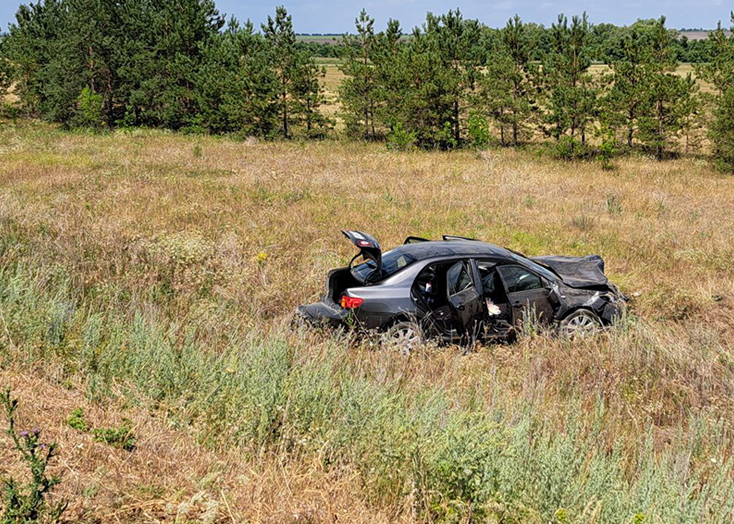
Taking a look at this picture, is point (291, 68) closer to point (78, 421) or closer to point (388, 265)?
point (388, 265)

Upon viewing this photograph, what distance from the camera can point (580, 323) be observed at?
765 centimetres

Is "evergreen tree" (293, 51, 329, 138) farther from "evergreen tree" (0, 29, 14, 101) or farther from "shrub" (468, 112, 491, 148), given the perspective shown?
"evergreen tree" (0, 29, 14, 101)

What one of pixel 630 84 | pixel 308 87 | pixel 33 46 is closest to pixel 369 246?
pixel 630 84

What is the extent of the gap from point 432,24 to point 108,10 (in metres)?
21.6

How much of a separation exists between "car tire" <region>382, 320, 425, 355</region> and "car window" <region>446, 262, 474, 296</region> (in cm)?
72

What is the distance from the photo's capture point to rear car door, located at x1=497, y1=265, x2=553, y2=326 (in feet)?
24.0

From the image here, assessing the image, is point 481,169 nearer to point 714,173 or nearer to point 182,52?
point 714,173

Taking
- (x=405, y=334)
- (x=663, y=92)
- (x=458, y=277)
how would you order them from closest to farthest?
(x=405, y=334)
(x=458, y=277)
(x=663, y=92)

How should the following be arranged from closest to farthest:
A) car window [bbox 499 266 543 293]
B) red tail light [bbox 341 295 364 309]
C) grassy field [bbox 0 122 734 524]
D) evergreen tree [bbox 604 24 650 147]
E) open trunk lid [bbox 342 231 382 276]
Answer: grassy field [bbox 0 122 734 524]
red tail light [bbox 341 295 364 309]
open trunk lid [bbox 342 231 382 276]
car window [bbox 499 266 543 293]
evergreen tree [bbox 604 24 650 147]

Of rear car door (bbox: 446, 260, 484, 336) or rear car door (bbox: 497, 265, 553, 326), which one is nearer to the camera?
rear car door (bbox: 446, 260, 484, 336)

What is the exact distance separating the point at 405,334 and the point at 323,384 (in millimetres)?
2445

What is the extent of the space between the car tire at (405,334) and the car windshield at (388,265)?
0.66 meters

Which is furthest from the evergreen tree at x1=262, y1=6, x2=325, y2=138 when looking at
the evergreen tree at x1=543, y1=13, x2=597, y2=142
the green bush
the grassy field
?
the grassy field

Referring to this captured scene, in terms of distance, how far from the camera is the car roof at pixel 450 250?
7.36 m
